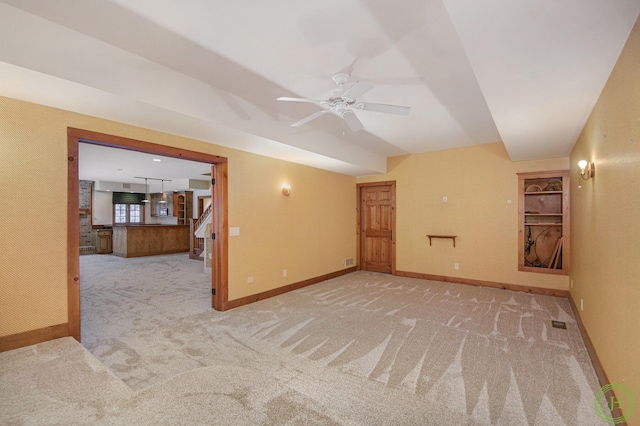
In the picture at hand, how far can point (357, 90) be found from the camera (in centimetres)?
260

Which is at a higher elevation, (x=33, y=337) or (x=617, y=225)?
(x=617, y=225)

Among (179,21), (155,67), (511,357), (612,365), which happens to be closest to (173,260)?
(155,67)

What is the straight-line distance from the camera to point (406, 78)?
3068 millimetres

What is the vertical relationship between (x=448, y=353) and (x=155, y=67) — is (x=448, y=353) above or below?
below

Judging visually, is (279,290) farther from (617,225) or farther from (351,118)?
(617,225)

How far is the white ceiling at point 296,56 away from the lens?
1856 millimetres

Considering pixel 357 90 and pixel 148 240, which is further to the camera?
pixel 148 240

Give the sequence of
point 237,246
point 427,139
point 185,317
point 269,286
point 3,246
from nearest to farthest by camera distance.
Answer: point 3,246 < point 185,317 < point 237,246 < point 269,286 < point 427,139

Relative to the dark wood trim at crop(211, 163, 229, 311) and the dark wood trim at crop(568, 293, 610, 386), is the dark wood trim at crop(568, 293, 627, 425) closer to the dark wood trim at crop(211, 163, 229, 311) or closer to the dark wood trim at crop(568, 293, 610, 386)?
the dark wood trim at crop(568, 293, 610, 386)

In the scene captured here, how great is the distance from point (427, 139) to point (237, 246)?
12.5ft

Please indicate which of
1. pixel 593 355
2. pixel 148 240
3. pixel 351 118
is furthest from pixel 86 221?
pixel 593 355

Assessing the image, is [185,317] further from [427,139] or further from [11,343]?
[427,139]

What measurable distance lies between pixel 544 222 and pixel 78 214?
23.1 ft

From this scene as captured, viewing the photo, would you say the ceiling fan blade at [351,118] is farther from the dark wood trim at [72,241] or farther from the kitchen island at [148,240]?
the kitchen island at [148,240]
